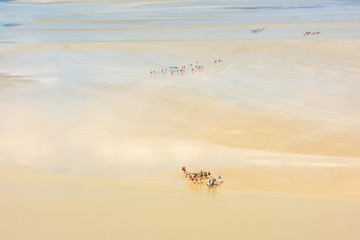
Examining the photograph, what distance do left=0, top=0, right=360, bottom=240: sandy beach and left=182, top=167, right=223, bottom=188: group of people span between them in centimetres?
21

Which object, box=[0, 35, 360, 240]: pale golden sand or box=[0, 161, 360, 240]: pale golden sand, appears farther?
box=[0, 35, 360, 240]: pale golden sand

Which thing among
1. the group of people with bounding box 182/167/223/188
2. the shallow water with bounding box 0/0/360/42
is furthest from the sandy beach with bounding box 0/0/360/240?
the shallow water with bounding box 0/0/360/42

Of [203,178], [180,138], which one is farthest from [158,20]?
[203,178]

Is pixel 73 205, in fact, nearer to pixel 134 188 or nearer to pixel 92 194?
pixel 92 194

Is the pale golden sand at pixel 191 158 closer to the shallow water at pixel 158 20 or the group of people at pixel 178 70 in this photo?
the group of people at pixel 178 70

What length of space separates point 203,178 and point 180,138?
126 inches

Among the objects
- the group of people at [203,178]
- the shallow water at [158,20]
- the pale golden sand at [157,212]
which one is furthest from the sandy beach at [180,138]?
the shallow water at [158,20]

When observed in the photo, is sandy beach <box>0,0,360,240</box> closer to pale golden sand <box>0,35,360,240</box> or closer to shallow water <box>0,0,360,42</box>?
pale golden sand <box>0,35,360,240</box>

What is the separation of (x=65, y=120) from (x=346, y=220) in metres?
11.8

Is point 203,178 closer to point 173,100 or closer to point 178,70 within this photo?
point 173,100

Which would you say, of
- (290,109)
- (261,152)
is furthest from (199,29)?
(261,152)

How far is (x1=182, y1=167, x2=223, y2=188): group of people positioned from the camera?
13188 mm

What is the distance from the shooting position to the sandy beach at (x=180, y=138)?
11453 millimetres

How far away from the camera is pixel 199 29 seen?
133 ft
